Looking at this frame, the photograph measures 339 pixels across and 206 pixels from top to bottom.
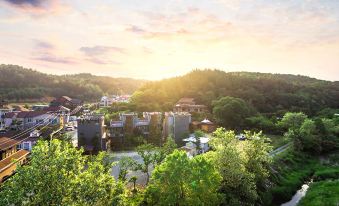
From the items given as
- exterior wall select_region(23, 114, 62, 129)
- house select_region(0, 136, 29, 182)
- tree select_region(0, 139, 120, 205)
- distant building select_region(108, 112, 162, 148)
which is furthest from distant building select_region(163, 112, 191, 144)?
tree select_region(0, 139, 120, 205)

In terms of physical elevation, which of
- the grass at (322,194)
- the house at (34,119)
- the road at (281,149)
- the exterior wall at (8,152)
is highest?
the house at (34,119)

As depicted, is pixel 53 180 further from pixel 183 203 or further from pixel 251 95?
pixel 251 95

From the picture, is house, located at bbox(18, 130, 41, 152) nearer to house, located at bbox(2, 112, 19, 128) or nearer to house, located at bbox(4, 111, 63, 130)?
house, located at bbox(4, 111, 63, 130)

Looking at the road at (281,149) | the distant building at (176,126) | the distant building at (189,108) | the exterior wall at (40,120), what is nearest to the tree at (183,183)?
the road at (281,149)

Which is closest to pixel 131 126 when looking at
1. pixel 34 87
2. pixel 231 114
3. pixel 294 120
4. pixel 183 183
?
pixel 231 114

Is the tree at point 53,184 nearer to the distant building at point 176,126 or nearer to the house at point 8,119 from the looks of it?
the distant building at point 176,126

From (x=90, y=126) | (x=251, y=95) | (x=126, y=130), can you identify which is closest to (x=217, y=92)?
(x=251, y=95)
